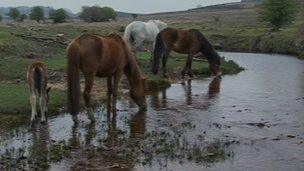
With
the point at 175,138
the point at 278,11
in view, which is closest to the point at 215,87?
the point at 175,138

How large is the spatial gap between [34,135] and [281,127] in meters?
5.93

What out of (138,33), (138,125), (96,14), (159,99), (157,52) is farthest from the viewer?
(96,14)

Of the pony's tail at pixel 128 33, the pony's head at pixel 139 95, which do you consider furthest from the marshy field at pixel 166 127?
the pony's tail at pixel 128 33

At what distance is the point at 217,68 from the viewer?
2425 cm

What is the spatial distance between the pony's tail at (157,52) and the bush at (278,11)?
30.9m

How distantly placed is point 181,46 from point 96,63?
10.7m

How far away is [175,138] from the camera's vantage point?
37.1ft

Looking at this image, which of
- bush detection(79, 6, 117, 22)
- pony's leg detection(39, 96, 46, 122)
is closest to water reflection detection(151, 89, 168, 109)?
pony's leg detection(39, 96, 46, 122)

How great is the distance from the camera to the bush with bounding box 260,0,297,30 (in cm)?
5044

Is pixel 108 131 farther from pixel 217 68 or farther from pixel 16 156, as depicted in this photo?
pixel 217 68

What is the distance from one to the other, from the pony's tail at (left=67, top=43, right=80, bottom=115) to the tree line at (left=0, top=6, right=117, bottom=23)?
6424 cm

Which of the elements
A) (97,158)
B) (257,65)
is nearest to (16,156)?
(97,158)

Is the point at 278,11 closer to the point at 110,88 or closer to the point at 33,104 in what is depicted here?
the point at 110,88

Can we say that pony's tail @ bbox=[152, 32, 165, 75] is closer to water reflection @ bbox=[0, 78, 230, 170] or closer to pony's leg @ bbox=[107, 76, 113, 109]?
pony's leg @ bbox=[107, 76, 113, 109]
